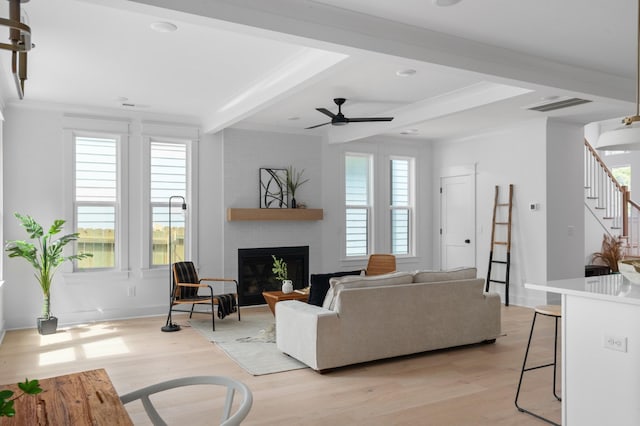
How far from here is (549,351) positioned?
489 cm

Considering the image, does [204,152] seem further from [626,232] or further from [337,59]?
[626,232]

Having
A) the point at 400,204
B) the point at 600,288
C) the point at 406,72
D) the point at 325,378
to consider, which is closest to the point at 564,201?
the point at 400,204

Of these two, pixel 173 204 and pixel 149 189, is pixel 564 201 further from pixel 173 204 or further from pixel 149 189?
pixel 149 189

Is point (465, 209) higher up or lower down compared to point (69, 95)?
lower down

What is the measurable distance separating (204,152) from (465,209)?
4347 millimetres

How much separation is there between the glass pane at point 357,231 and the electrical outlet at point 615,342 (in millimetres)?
5743

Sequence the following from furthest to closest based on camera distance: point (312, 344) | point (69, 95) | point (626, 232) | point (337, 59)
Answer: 1. point (626, 232)
2. point (69, 95)
3. point (312, 344)
4. point (337, 59)

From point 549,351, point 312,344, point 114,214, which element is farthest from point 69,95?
point 549,351

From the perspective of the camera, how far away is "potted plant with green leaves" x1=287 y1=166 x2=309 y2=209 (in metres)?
7.68

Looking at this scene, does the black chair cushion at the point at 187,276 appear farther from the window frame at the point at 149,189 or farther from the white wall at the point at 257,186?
the white wall at the point at 257,186

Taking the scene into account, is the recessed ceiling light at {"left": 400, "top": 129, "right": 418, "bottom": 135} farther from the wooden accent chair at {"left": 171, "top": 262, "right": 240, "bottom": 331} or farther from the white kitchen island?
the white kitchen island

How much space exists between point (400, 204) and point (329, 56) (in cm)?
521

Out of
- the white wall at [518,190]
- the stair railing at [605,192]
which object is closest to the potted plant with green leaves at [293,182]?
the white wall at [518,190]

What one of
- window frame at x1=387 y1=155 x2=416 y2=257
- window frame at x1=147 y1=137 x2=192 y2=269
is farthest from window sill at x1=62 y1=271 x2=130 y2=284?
window frame at x1=387 y1=155 x2=416 y2=257
